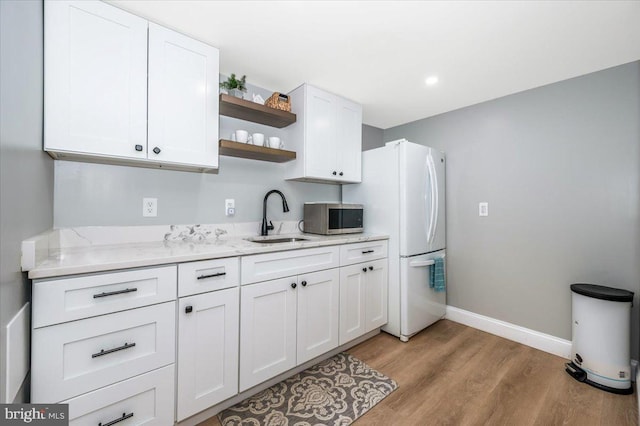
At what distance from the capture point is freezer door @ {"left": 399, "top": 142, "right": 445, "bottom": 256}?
2357mm

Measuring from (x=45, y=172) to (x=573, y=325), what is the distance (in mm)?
3512

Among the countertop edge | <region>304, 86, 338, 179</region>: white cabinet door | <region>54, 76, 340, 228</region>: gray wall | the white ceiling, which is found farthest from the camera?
<region>304, 86, 338, 179</region>: white cabinet door

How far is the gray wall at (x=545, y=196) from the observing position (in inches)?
74.5

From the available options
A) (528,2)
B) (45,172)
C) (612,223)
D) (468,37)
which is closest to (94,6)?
(45,172)

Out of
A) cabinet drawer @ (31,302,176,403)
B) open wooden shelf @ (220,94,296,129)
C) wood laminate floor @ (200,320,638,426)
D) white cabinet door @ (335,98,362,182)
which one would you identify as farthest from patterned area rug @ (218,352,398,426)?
open wooden shelf @ (220,94,296,129)

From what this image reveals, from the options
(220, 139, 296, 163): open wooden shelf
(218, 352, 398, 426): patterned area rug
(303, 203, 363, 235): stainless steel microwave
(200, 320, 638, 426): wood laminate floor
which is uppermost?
(220, 139, 296, 163): open wooden shelf

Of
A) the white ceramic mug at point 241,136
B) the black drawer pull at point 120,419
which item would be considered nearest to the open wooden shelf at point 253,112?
the white ceramic mug at point 241,136

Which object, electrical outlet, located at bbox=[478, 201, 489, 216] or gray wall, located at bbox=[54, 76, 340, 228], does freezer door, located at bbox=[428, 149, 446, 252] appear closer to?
electrical outlet, located at bbox=[478, 201, 489, 216]

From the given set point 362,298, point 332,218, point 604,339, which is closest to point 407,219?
point 332,218

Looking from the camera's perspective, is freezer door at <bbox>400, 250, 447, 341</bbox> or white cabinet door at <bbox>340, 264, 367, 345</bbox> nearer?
white cabinet door at <bbox>340, 264, 367, 345</bbox>

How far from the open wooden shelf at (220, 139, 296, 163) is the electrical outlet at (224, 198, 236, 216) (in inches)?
14.7

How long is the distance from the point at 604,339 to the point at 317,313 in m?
1.95

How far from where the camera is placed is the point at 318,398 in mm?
1611

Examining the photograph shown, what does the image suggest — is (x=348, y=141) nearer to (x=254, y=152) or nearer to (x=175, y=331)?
(x=254, y=152)
